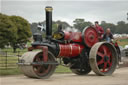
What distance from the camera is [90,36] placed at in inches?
458

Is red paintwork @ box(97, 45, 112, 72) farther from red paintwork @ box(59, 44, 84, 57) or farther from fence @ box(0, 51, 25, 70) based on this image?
fence @ box(0, 51, 25, 70)

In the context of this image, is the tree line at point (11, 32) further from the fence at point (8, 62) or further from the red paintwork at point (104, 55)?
the red paintwork at point (104, 55)

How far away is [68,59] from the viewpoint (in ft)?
37.4

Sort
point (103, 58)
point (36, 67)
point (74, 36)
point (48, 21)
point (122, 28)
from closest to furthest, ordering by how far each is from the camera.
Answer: point (36, 67) < point (48, 21) < point (74, 36) < point (103, 58) < point (122, 28)

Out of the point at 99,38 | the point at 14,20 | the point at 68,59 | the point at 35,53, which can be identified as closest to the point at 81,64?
the point at 68,59

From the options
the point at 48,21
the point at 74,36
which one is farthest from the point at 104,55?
the point at 48,21

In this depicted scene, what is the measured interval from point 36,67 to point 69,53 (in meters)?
1.56

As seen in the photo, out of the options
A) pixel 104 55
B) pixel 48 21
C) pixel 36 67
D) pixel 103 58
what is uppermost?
pixel 48 21

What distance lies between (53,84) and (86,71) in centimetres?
405

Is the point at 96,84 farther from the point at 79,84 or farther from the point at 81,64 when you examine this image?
the point at 81,64

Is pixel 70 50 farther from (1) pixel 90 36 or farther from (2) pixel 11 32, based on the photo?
(2) pixel 11 32

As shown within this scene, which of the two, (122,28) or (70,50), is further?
(122,28)

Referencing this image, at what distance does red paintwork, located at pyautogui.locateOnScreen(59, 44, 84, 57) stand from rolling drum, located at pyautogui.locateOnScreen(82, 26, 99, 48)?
30 cm

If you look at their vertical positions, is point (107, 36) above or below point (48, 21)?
below
